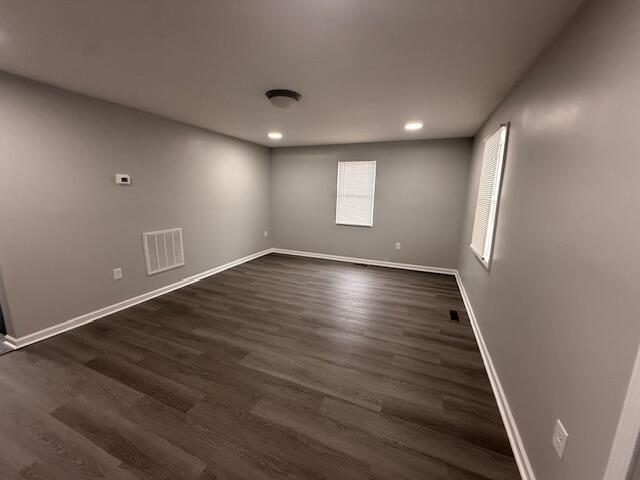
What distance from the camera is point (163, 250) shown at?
3.41 m

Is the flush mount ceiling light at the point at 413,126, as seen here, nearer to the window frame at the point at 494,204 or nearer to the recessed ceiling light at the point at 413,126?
the recessed ceiling light at the point at 413,126

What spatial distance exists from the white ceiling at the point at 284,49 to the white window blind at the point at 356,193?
2.08 metres

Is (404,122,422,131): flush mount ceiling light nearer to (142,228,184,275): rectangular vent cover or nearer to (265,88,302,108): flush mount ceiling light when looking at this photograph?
(265,88,302,108): flush mount ceiling light

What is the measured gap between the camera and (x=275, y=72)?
1.93 m

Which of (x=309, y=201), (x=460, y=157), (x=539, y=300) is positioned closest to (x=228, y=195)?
(x=309, y=201)

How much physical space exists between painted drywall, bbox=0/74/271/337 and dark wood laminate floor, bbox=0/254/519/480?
1.36 ft

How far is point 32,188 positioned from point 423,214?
488 cm

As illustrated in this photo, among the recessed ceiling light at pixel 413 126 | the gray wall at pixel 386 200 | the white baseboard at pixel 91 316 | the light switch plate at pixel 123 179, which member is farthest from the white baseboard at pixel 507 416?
the light switch plate at pixel 123 179

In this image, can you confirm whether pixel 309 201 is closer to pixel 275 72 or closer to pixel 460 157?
pixel 460 157

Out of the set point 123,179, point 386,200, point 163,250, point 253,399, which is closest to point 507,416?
point 253,399

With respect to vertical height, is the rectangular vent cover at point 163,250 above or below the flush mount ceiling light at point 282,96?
below

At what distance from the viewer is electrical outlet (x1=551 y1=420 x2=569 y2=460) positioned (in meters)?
1.03

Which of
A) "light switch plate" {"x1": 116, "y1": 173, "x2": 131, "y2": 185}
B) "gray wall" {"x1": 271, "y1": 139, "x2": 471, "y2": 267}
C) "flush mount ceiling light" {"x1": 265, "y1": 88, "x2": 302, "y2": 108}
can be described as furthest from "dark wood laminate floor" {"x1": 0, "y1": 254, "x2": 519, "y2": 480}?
"flush mount ceiling light" {"x1": 265, "y1": 88, "x2": 302, "y2": 108}

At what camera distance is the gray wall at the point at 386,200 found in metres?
4.34
